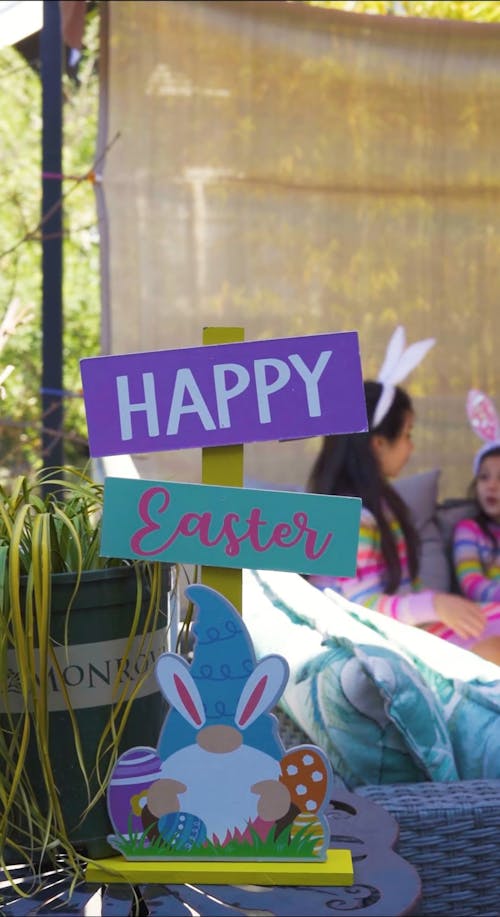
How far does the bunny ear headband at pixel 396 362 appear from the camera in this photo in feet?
12.6

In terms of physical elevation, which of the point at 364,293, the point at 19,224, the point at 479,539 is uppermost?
the point at 19,224

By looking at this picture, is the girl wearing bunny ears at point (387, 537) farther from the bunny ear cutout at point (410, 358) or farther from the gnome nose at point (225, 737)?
the gnome nose at point (225, 737)

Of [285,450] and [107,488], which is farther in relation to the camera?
[285,450]

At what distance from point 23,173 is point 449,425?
4.29m

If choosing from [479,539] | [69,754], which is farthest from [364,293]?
[69,754]

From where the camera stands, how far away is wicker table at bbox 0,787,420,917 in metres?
1.00

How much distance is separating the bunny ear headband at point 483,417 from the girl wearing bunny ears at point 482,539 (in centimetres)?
12

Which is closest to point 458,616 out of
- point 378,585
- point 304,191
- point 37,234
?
point 378,585

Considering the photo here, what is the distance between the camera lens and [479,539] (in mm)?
3732

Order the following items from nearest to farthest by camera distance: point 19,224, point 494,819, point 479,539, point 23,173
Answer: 1. point 494,819
2. point 479,539
3. point 19,224
4. point 23,173

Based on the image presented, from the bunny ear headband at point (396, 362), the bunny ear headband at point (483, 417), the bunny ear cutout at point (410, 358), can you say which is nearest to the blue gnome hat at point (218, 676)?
the bunny ear headband at point (396, 362)

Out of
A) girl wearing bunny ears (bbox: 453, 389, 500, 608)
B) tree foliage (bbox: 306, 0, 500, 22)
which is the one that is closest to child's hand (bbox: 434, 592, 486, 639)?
girl wearing bunny ears (bbox: 453, 389, 500, 608)

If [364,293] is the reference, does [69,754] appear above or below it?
below

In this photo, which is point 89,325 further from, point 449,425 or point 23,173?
point 449,425
